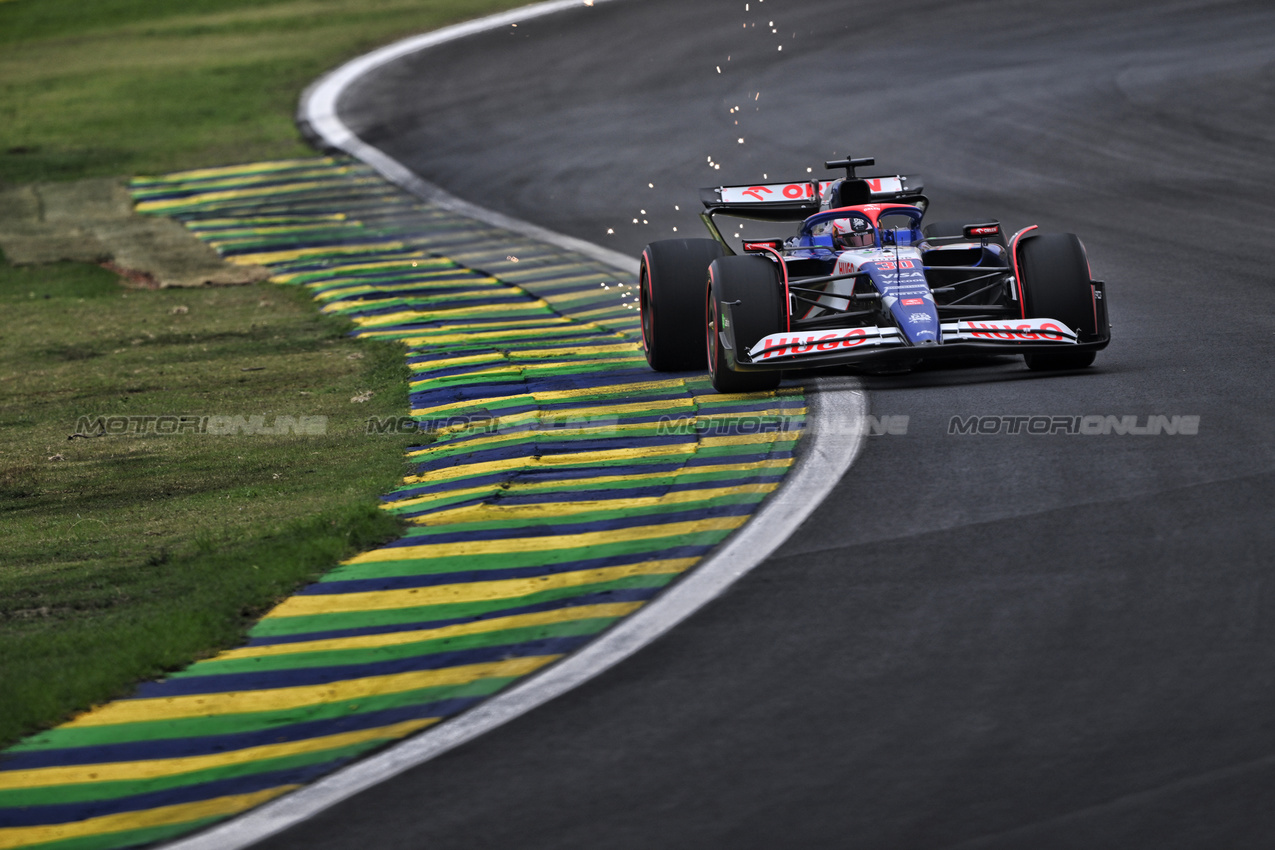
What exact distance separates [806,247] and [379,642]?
5488 mm

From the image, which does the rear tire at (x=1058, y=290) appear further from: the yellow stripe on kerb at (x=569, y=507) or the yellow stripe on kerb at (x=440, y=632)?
the yellow stripe on kerb at (x=440, y=632)

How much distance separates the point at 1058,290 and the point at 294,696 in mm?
5864

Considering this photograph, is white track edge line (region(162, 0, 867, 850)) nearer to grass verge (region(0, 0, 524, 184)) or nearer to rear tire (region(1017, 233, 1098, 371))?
rear tire (region(1017, 233, 1098, 371))

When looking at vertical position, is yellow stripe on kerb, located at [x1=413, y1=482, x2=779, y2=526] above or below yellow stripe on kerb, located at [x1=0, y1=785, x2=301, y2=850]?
above

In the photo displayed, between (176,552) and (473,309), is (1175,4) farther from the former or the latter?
(176,552)

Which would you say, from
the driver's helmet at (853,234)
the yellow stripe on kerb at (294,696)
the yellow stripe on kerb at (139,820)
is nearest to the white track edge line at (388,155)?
the driver's helmet at (853,234)

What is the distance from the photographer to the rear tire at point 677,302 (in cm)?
1073

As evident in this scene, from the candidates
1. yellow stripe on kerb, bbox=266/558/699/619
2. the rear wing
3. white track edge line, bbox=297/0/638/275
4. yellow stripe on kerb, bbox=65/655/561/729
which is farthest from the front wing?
white track edge line, bbox=297/0/638/275

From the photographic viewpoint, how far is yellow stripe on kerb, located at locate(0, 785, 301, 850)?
4.70 meters

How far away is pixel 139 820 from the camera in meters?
4.78

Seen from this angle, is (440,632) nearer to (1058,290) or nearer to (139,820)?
(139,820)

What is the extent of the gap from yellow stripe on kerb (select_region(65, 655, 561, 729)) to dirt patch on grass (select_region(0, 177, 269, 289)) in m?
12.0

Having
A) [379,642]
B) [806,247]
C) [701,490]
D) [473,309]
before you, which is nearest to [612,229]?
[473,309]

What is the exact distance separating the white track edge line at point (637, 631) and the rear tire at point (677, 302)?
1.16m
